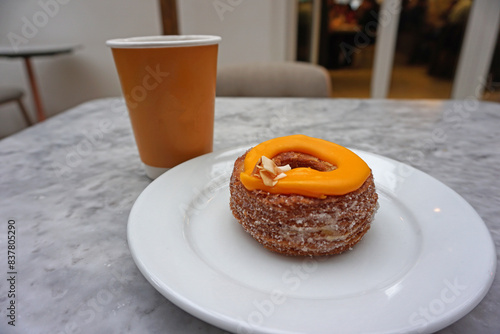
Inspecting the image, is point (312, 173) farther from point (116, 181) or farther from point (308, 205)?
point (116, 181)

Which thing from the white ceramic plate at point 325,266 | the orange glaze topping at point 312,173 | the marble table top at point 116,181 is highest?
the orange glaze topping at point 312,173

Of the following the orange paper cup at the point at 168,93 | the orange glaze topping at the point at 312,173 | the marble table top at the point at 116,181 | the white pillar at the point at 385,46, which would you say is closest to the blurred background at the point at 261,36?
the white pillar at the point at 385,46

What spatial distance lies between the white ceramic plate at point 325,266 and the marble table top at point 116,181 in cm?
5

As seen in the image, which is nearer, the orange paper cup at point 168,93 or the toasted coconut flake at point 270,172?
the toasted coconut flake at point 270,172

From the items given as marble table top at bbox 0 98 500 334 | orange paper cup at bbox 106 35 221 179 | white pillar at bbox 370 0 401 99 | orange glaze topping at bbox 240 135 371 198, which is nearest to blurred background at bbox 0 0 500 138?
white pillar at bbox 370 0 401 99

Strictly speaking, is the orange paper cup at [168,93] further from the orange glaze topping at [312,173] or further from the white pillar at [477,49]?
the white pillar at [477,49]

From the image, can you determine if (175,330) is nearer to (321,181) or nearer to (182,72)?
(321,181)

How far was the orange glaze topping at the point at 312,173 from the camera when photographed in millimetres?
437

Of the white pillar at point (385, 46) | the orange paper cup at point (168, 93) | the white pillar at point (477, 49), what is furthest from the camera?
the white pillar at point (385, 46)

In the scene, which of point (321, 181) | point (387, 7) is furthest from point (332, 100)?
point (387, 7)

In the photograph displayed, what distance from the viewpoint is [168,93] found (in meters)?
0.61

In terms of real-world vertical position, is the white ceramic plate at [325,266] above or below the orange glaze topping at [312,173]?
below

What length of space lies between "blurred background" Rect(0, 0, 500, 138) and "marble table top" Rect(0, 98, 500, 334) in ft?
5.16

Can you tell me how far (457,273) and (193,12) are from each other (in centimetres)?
281
